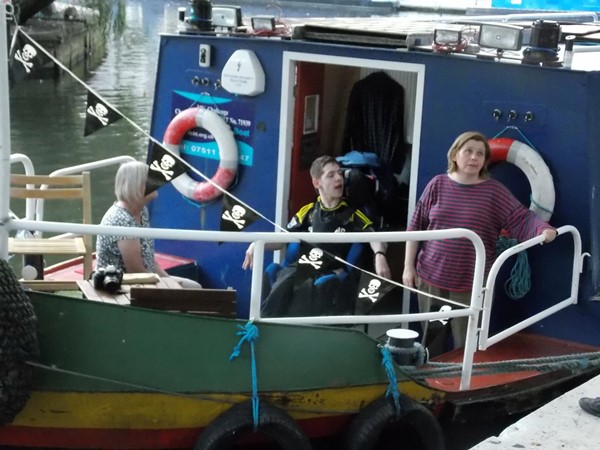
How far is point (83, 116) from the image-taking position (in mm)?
18938

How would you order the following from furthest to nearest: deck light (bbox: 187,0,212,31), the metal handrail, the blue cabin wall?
1. deck light (bbox: 187,0,212,31)
2. the blue cabin wall
3. the metal handrail

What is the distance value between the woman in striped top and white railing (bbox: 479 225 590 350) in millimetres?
188

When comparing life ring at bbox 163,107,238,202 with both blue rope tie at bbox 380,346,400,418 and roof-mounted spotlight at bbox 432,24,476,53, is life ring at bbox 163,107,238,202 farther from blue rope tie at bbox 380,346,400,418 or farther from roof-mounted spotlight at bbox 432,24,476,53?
blue rope tie at bbox 380,346,400,418

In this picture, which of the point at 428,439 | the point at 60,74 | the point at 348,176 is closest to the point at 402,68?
the point at 348,176

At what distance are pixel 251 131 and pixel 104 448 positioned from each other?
2586 mm

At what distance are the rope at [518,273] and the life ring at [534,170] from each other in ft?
0.74

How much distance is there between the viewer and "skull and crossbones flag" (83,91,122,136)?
4762 millimetres

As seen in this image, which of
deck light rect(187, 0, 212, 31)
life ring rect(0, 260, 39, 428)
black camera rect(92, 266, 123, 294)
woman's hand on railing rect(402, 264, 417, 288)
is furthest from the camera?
deck light rect(187, 0, 212, 31)

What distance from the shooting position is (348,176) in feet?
19.9

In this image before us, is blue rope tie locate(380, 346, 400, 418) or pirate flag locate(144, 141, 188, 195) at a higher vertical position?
pirate flag locate(144, 141, 188, 195)

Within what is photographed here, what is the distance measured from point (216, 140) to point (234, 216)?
193 centimetres

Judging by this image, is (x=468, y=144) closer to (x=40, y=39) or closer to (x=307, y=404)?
(x=307, y=404)

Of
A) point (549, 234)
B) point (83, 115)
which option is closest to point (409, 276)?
point (549, 234)

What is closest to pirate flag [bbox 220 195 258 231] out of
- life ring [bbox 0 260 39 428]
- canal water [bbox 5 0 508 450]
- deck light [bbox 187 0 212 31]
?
life ring [bbox 0 260 39 428]
